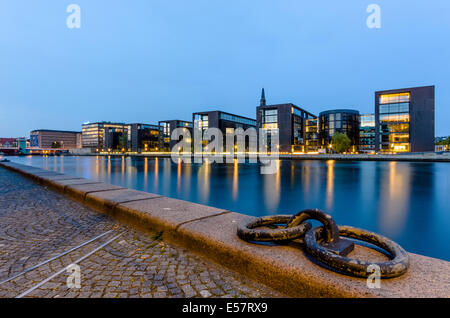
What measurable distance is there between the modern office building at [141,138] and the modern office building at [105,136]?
5.78 m

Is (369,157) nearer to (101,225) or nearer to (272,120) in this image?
(272,120)

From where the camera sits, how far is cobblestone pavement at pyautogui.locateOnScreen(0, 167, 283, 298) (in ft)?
8.18

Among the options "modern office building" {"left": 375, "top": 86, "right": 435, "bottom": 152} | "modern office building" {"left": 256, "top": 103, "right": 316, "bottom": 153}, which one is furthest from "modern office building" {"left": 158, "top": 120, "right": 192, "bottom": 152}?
"modern office building" {"left": 375, "top": 86, "right": 435, "bottom": 152}

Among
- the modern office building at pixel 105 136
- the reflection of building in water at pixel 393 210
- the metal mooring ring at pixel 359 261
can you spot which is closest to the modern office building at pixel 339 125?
the reflection of building in water at pixel 393 210

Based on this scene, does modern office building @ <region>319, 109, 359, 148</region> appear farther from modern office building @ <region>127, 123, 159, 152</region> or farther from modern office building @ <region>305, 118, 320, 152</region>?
modern office building @ <region>127, 123, 159, 152</region>

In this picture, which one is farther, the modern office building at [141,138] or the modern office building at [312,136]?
the modern office building at [141,138]

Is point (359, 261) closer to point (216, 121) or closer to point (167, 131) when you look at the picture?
point (216, 121)

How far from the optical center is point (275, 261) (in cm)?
254

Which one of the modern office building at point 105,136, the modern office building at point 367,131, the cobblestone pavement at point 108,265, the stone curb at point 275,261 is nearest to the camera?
the stone curb at point 275,261

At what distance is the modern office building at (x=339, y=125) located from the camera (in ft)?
323

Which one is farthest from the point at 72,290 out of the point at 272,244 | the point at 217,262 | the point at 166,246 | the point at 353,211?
the point at 353,211

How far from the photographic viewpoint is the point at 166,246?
3.69 meters

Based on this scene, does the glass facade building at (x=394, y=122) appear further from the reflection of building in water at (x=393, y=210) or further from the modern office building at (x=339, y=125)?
the reflection of building in water at (x=393, y=210)

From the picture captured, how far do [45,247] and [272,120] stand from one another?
79.5 m
